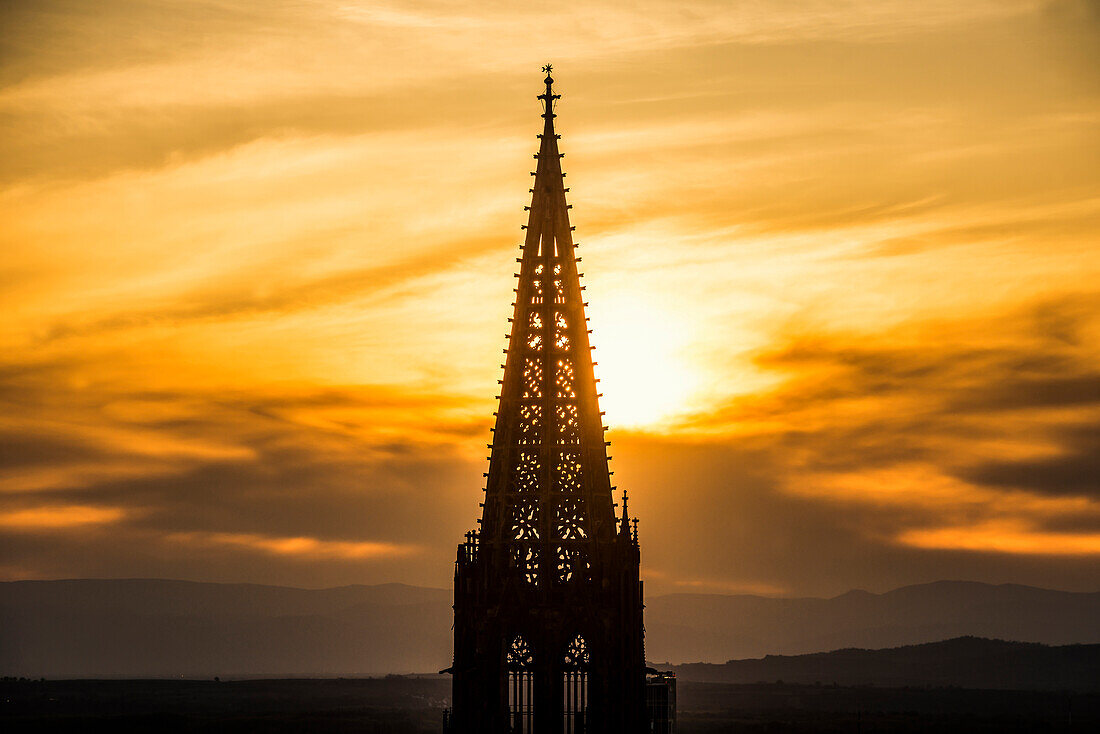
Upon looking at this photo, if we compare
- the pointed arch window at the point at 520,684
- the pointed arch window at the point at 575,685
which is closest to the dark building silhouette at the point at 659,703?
the pointed arch window at the point at 575,685

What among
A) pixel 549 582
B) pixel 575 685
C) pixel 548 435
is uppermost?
pixel 548 435

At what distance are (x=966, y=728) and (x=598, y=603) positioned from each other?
126135mm

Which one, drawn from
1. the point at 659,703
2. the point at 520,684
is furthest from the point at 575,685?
the point at 659,703

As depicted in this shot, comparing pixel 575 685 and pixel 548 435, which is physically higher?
pixel 548 435

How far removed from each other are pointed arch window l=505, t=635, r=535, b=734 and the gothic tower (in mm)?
26

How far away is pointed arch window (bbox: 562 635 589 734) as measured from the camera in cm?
4134

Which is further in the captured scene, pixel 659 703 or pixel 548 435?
pixel 659 703

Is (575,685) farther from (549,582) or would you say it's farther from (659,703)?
(659,703)

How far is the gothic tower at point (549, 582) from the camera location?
41.0 m

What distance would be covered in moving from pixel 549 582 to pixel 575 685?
291 centimetres

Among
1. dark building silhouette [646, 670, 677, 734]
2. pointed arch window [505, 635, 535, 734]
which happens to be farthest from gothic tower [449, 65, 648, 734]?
dark building silhouette [646, 670, 677, 734]

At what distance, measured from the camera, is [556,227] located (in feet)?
143

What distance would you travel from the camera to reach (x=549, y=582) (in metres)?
41.1

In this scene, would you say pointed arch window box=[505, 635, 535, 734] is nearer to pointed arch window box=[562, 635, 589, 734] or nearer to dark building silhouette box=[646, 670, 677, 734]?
pointed arch window box=[562, 635, 589, 734]
